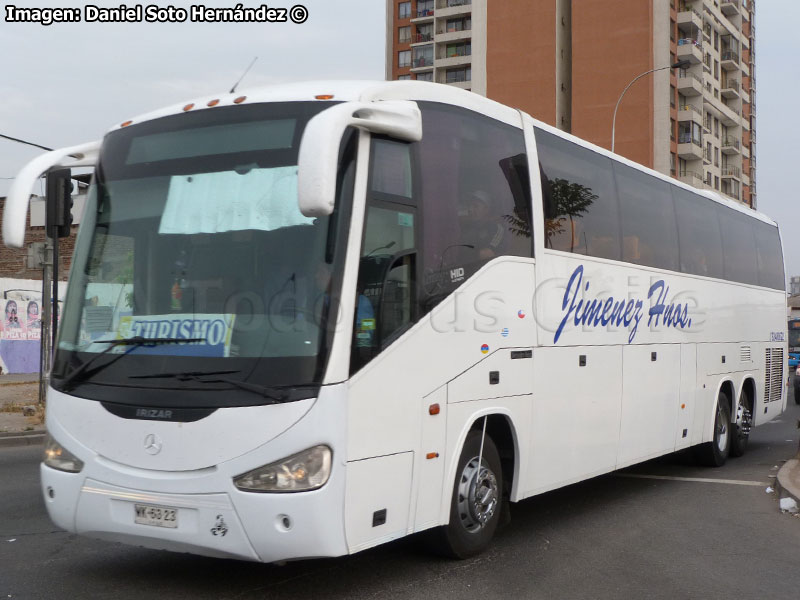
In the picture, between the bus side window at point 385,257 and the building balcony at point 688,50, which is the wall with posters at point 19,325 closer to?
the bus side window at point 385,257

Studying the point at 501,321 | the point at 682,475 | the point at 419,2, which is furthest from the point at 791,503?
the point at 419,2

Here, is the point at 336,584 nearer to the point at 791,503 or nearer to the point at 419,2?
the point at 791,503

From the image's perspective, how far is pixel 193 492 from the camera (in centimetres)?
527

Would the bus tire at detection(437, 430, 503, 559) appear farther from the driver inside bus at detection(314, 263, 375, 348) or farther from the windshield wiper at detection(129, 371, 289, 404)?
the windshield wiper at detection(129, 371, 289, 404)

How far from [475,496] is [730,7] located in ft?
295

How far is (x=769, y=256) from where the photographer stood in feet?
49.8

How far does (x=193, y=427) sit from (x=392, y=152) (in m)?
2.08

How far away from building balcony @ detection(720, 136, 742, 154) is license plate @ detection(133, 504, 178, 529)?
86.9 metres

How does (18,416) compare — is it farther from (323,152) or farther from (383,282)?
(323,152)

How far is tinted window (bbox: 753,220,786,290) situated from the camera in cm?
1457

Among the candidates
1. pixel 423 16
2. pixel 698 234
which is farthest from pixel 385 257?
pixel 423 16

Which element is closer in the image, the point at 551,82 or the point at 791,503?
the point at 791,503

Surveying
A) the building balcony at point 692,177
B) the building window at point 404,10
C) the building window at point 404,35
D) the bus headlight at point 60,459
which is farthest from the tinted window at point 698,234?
the building window at point 404,10

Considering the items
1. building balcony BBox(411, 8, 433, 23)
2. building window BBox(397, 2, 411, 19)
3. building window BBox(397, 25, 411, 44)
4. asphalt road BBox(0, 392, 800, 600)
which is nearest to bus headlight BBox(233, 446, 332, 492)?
asphalt road BBox(0, 392, 800, 600)
